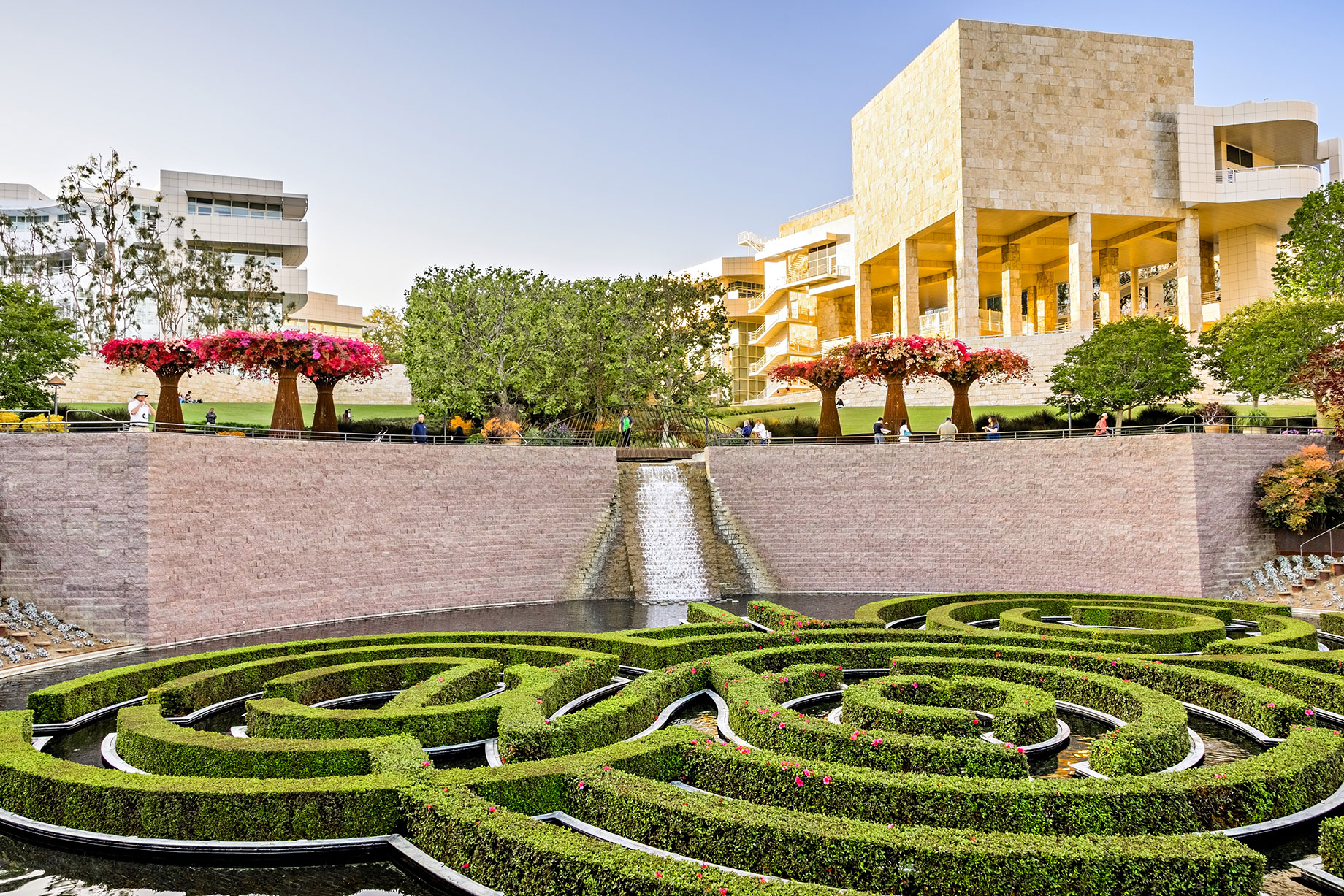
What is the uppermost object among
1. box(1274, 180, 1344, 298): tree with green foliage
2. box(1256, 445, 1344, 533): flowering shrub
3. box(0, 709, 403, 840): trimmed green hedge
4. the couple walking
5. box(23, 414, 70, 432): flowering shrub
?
box(1274, 180, 1344, 298): tree with green foliage

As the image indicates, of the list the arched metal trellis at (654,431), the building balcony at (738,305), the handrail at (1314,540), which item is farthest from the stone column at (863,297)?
the handrail at (1314,540)

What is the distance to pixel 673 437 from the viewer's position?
37531 millimetres

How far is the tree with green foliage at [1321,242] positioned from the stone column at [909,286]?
69.7ft

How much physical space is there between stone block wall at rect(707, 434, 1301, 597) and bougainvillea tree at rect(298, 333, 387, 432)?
11.0 metres

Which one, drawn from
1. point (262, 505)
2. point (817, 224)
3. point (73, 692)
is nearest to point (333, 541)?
point (262, 505)

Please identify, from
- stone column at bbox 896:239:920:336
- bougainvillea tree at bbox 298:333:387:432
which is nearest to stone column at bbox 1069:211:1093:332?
stone column at bbox 896:239:920:336

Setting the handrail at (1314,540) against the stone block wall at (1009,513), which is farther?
the stone block wall at (1009,513)

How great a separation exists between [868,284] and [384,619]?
165 feet

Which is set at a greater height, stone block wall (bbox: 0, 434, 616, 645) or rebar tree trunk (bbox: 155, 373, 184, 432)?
rebar tree trunk (bbox: 155, 373, 184, 432)

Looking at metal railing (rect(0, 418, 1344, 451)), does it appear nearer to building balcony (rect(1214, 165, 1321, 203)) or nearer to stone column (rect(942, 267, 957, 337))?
stone column (rect(942, 267, 957, 337))

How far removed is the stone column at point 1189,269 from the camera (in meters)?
53.4

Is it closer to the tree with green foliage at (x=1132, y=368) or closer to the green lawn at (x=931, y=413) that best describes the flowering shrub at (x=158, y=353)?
the green lawn at (x=931, y=413)

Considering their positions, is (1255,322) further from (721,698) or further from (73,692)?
(73,692)

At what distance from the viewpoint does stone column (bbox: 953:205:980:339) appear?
5147 cm
